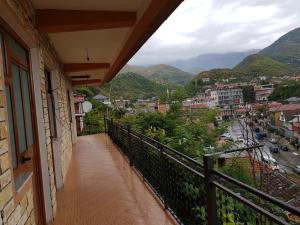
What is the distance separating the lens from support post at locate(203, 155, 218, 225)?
243 centimetres

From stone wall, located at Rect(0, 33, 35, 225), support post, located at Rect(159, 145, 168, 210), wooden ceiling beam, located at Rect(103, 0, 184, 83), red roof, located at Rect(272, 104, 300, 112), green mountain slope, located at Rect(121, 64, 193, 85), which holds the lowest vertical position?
red roof, located at Rect(272, 104, 300, 112)

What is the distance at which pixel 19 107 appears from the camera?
310 centimetres

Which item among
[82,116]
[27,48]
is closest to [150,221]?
[27,48]

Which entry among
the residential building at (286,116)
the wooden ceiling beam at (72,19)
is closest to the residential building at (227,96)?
the residential building at (286,116)

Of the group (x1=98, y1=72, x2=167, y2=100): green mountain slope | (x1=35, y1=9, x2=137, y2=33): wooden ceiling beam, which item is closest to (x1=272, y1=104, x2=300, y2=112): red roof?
(x1=98, y1=72, x2=167, y2=100): green mountain slope

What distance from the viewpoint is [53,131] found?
237 inches

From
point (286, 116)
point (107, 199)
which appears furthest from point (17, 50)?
point (286, 116)

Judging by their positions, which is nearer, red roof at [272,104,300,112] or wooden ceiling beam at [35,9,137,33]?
wooden ceiling beam at [35,9,137,33]

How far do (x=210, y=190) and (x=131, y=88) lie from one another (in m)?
38.2

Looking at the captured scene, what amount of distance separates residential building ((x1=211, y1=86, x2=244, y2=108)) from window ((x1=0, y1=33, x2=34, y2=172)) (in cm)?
1003

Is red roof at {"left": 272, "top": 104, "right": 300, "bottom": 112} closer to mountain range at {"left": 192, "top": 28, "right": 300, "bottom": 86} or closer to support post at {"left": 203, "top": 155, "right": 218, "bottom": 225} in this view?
mountain range at {"left": 192, "top": 28, "right": 300, "bottom": 86}

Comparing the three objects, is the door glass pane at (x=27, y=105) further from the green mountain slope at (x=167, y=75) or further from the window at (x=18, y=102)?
the green mountain slope at (x=167, y=75)

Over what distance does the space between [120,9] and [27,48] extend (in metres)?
1.15

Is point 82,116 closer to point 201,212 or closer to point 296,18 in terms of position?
point 201,212
